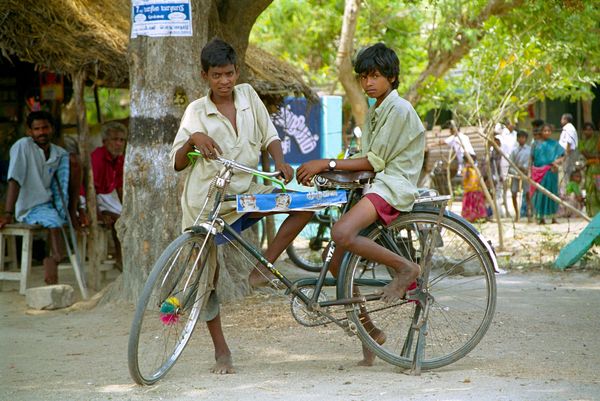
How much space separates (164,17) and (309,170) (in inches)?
93.6

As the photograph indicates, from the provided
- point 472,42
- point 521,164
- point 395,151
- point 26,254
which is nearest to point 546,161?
point 521,164

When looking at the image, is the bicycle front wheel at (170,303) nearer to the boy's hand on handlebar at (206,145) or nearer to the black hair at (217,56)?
the boy's hand on handlebar at (206,145)

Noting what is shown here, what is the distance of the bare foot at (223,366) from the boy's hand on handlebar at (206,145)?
3.74 ft

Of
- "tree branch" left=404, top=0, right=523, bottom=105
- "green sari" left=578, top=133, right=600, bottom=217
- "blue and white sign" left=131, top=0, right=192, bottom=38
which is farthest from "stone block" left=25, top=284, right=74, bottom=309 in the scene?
"tree branch" left=404, top=0, right=523, bottom=105

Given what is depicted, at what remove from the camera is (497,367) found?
16.6ft

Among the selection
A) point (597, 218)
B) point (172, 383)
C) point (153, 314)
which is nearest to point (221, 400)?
point (172, 383)

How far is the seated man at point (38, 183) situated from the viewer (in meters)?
8.60

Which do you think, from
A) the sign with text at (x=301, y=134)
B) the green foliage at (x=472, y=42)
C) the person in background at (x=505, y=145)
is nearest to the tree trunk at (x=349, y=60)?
the sign with text at (x=301, y=134)

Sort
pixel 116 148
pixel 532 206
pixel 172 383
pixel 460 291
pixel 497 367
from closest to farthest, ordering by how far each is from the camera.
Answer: pixel 172 383 < pixel 497 367 < pixel 460 291 < pixel 116 148 < pixel 532 206

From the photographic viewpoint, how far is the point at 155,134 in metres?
6.75

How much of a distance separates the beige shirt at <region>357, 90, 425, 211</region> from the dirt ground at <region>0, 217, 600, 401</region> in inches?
38.2

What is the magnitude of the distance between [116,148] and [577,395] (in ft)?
21.6

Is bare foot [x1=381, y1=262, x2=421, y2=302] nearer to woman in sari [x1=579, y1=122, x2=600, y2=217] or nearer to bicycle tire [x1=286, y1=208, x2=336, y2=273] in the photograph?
bicycle tire [x1=286, y1=208, x2=336, y2=273]

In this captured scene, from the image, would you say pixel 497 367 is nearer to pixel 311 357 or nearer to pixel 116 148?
pixel 311 357
